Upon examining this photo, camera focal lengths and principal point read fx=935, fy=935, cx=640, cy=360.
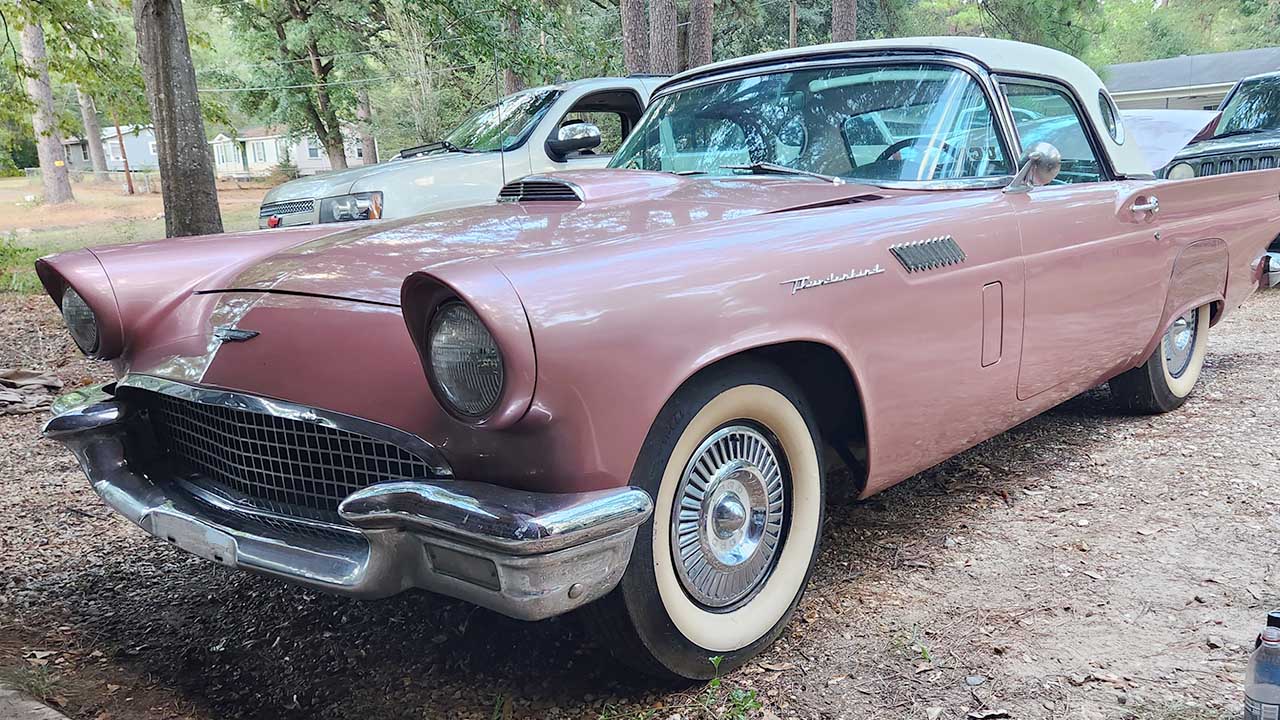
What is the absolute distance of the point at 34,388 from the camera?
17.7 ft

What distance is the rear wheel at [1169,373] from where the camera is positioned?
4230 millimetres

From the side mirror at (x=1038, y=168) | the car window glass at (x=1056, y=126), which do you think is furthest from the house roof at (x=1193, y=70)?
the side mirror at (x=1038, y=168)

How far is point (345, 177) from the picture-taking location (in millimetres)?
6742

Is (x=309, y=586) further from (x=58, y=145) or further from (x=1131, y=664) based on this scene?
(x=58, y=145)

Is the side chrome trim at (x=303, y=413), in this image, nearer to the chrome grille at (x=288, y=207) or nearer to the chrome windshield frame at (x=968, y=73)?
the chrome windshield frame at (x=968, y=73)

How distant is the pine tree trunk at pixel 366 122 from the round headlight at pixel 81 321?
2443 cm

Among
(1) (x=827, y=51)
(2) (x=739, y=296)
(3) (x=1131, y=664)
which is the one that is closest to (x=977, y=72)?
(1) (x=827, y=51)

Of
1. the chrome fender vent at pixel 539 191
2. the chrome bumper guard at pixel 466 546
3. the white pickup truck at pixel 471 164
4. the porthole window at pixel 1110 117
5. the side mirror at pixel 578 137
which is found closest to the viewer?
the chrome bumper guard at pixel 466 546

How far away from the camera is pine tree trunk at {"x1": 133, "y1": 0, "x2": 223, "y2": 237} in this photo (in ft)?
24.7

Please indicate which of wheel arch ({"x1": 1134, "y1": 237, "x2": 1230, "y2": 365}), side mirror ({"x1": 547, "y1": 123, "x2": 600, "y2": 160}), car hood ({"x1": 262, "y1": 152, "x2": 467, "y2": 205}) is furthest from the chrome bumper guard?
car hood ({"x1": 262, "y1": 152, "x2": 467, "y2": 205})

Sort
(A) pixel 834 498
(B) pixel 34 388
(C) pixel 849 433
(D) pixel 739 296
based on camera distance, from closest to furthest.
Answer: (D) pixel 739 296, (C) pixel 849 433, (A) pixel 834 498, (B) pixel 34 388

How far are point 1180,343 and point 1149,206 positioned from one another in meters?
1.09

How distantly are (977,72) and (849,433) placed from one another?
145 centimetres

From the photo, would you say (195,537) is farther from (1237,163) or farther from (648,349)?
(1237,163)
